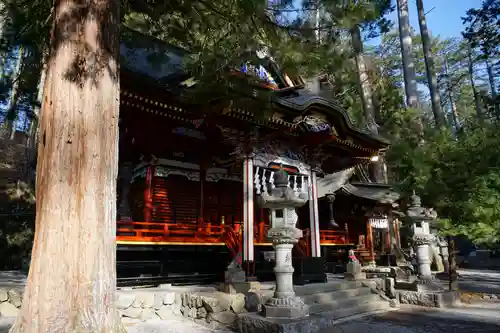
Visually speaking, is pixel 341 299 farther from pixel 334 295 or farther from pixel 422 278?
pixel 422 278

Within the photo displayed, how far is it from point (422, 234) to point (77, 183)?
9.32 meters

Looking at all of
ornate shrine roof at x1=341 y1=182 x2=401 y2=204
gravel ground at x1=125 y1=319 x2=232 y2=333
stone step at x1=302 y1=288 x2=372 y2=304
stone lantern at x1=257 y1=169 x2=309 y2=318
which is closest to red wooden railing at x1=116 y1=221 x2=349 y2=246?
stone step at x1=302 y1=288 x2=372 y2=304

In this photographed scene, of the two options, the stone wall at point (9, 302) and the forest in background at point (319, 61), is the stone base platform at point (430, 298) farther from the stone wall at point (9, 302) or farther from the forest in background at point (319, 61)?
the stone wall at point (9, 302)

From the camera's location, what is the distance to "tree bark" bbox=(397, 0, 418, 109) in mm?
17344

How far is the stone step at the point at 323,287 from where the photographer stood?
8.29 metres

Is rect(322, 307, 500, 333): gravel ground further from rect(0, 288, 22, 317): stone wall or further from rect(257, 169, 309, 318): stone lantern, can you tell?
rect(0, 288, 22, 317): stone wall

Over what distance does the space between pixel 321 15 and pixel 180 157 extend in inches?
231

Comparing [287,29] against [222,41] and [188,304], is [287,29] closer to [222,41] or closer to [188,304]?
[222,41]

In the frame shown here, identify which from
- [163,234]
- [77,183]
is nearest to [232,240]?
[163,234]

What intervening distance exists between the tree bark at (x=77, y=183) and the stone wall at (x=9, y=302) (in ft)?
14.1

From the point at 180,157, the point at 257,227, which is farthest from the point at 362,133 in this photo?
the point at 180,157

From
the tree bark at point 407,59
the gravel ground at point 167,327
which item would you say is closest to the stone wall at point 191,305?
the gravel ground at point 167,327

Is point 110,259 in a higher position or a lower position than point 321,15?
lower

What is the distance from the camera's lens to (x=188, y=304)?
24.6 ft
